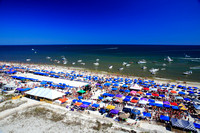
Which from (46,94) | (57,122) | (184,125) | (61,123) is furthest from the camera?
(46,94)

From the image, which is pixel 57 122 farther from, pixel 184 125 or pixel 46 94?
pixel 184 125

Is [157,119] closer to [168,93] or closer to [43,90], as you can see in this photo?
[168,93]

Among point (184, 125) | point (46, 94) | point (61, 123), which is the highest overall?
point (46, 94)

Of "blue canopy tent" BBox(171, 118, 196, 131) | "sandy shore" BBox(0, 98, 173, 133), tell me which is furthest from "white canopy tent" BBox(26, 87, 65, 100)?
"blue canopy tent" BBox(171, 118, 196, 131)

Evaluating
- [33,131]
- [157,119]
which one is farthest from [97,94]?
[33,131]

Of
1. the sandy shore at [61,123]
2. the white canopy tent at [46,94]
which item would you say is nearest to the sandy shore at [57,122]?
the sandy shore at [61,123]

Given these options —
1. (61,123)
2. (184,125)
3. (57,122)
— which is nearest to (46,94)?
(57,122)

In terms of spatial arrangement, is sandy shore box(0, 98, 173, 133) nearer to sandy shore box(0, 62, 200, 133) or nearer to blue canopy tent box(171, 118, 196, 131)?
sandy shore box(0, 62, 200, 133)

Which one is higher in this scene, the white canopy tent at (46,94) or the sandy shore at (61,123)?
the white canopy tent at (46,94)

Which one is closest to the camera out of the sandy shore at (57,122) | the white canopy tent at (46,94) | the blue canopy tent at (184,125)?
the blue canopy tent at (184,125)

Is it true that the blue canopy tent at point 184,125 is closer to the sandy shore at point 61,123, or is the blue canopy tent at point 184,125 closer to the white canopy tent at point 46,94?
the sandy shore at point 61,123

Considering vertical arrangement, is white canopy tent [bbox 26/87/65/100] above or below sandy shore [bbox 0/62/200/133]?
above

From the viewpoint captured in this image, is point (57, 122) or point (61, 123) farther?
point (57, 122)

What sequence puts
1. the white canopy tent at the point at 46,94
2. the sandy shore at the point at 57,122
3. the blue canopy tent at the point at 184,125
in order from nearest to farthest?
the blue canopy tent at the point at 184,125
the sandy shore at the point at 57,122
the white canopy tent at the point at 46,94
